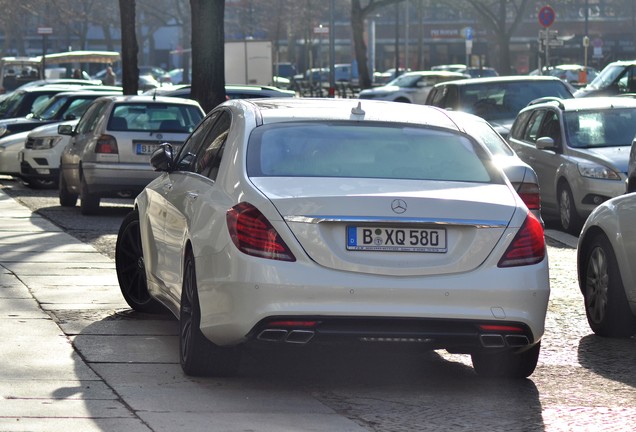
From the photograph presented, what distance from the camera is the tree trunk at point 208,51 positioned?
23.4 meters

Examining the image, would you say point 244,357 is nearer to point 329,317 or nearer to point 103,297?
point 329,317

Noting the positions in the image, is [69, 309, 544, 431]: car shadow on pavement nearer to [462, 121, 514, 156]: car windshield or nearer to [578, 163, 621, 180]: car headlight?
[462, 121, 514, 156]: car windshield

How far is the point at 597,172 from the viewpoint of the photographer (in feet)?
54.1

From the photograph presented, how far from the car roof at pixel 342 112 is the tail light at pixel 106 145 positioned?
9710 mm

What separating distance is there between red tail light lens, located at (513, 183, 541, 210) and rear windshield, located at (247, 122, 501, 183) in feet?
15.0

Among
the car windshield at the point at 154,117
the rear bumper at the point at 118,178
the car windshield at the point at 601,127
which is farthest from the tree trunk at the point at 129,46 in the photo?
the car windshield at the point at 601,127

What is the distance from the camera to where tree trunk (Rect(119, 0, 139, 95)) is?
3005cm

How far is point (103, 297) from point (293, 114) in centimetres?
315

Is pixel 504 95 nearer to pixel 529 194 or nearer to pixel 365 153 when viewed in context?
pixel 529 194

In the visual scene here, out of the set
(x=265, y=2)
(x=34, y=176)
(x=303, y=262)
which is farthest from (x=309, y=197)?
(x=265, y=2)

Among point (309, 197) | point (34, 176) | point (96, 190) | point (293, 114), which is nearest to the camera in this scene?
point (309, 197)

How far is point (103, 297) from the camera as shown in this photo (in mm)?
10531

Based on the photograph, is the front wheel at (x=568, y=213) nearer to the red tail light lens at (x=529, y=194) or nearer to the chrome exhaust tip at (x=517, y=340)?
the red tail light lens at (x=529, y=194)

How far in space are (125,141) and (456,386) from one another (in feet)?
36.6
